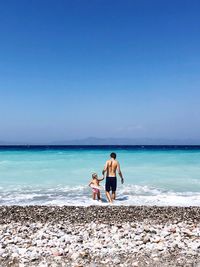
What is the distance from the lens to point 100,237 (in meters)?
6.15

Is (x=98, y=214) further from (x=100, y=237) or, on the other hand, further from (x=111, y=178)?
(x=111, y=178)

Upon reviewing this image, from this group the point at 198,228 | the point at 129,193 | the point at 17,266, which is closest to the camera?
the point at 17,266

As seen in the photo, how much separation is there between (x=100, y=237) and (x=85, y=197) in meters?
5.77

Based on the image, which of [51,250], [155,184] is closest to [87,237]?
[51,250]

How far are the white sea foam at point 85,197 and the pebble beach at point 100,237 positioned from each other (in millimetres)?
2290

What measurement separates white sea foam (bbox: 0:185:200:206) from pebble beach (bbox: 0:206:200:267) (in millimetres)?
2290

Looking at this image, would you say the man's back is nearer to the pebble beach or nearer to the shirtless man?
the shirtless man

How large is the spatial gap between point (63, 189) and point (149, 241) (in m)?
8.60

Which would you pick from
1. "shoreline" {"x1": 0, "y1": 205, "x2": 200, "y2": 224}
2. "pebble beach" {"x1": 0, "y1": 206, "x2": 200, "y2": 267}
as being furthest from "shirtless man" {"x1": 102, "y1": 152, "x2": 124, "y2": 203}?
"pebble beach" {"x1": 0, "y1": 206, "x2": 200, "y2": 267}

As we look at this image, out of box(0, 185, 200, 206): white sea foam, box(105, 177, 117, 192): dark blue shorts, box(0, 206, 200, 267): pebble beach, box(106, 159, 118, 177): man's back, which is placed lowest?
box(0, 185, 200, 206): white sea foam

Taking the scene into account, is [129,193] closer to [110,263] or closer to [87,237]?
[87,237]

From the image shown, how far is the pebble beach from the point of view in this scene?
5164 millimetres

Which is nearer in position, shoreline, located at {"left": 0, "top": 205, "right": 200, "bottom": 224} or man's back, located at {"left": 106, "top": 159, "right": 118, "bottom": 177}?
shoreline, located at {"left": 0, "top": 205, "right": 200, "bottom": 224}

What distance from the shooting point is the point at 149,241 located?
19.3 feet
